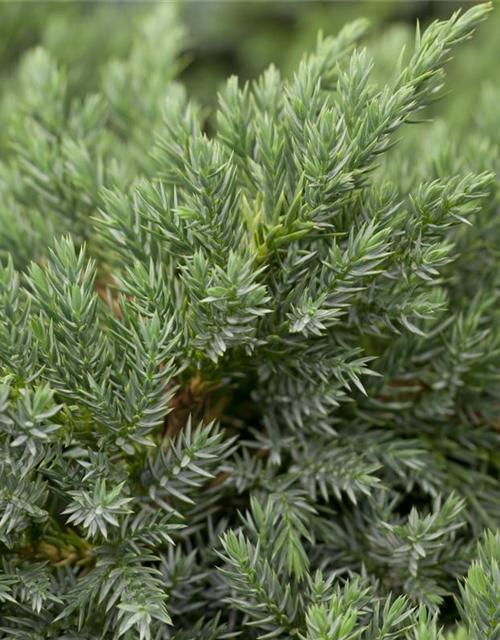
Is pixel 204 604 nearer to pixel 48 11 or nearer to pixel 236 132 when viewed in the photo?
pixel 236 132

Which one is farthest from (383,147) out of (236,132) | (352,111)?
(236,132)

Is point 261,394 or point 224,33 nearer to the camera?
point 261,394

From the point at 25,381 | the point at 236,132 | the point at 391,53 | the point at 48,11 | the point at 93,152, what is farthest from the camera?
the point at 48,11

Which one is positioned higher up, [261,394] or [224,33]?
[224,33]

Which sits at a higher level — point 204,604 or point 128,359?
point 128,359

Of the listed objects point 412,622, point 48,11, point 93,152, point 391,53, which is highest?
point 48,11

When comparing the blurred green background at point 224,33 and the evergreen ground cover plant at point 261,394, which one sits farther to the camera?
the blurred green background at point 224,33

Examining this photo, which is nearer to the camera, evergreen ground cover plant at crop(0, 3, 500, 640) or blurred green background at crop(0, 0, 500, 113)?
evergreen ground cover plant at crop(0, 3, 500, 640)

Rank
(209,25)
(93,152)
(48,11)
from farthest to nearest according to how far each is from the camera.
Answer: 1. (209,25)
2. (48,11)
3. (93,152)
